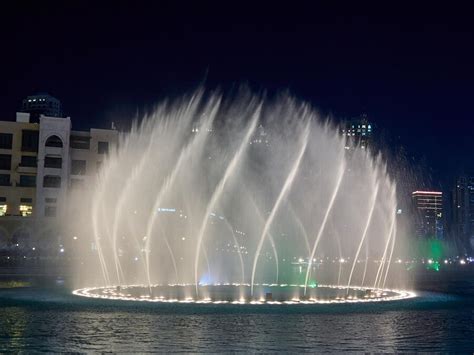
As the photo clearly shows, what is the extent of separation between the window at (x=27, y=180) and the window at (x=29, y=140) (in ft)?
10.9

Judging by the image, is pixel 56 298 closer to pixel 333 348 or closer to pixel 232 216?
pixel 333 348

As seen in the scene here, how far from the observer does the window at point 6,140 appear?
83688 millimetres

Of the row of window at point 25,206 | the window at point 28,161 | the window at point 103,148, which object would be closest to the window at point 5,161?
the window at point 28,161

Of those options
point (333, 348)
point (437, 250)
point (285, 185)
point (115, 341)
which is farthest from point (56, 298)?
point (437, 250)

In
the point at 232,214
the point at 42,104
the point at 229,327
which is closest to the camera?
the point at 229,327

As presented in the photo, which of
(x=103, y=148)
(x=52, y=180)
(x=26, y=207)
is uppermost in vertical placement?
(x=103, y=148)

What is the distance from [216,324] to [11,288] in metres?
18.4

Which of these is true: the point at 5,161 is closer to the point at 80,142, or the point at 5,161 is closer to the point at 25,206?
the point at 25,206

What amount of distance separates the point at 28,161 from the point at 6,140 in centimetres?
367

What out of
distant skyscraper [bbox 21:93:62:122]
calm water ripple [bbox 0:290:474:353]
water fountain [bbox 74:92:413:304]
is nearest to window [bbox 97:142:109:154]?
water fountain [bbox 74:92:413:304]

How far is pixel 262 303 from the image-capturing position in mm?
29109

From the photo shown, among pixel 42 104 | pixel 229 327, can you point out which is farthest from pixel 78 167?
pixel 42 104

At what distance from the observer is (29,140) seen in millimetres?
84625

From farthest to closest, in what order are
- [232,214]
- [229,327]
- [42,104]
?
[42,104] < [232,214] < [229,327]
